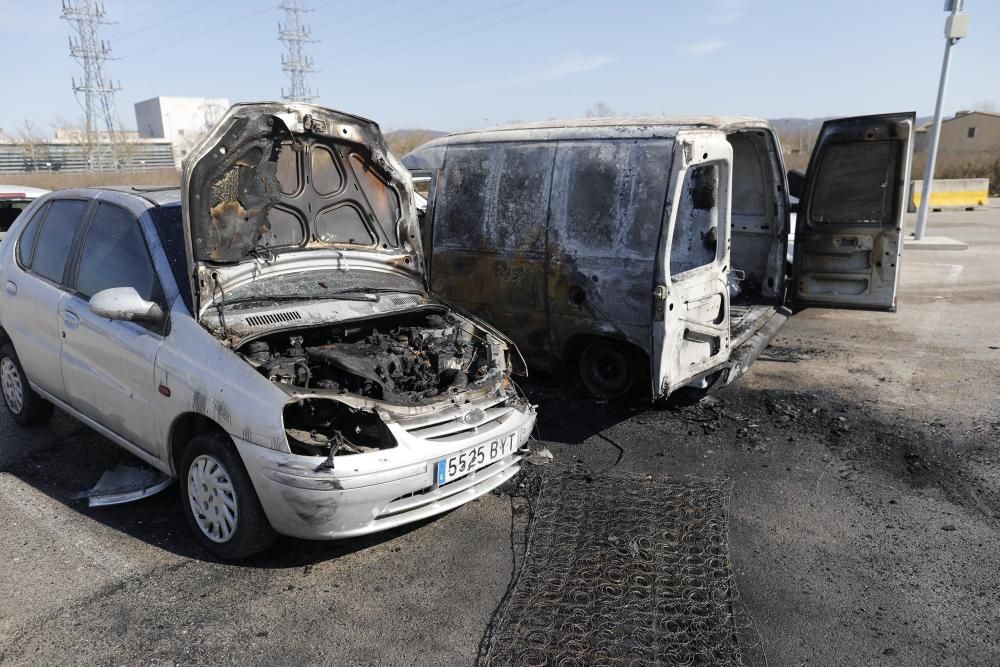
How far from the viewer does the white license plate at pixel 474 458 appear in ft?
11.1

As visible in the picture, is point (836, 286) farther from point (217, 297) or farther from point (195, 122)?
point (195, 122)

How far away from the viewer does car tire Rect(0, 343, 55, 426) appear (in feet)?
16.4

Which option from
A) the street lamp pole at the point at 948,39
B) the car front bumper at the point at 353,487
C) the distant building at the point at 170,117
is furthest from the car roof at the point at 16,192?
the distant building at the point at 170,117

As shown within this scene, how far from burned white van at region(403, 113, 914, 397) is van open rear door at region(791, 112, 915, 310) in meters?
0.01

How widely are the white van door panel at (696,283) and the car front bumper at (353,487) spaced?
208cm

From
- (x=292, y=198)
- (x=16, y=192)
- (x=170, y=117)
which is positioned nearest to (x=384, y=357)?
(x=292, y=198)

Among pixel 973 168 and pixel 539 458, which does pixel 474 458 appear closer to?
pixel 539 458

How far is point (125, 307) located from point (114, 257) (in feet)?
2.22

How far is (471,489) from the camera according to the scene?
360 cm

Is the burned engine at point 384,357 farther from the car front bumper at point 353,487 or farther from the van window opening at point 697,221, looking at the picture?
the van window opening at point 697,221

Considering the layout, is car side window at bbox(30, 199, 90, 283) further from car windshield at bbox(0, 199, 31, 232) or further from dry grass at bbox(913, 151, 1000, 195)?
dry grass at bbox(913, 151, 1000, 195)

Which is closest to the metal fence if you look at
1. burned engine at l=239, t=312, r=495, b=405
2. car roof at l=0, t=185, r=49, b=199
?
car roof at l=0, t=185, r=49, b=199

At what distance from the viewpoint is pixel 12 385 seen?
5.15 m

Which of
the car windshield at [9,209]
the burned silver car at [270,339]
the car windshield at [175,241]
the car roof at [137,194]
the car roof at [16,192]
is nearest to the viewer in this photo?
the burned silver car at [270,339]
